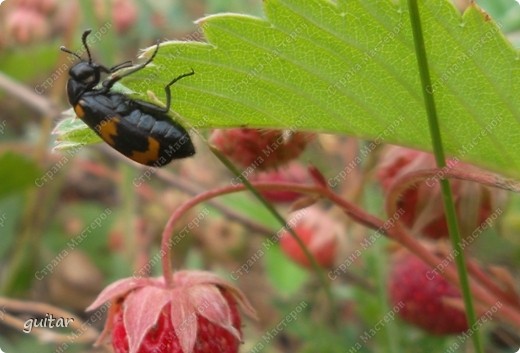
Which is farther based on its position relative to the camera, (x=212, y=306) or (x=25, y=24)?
(x=25, y=24)

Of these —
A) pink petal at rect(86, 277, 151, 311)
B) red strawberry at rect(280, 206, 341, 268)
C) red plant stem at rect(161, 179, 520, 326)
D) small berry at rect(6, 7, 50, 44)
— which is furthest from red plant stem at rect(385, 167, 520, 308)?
small berry at rect(6, 7, 50, 44)

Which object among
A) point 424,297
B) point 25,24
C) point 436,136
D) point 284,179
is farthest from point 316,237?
point 25,24

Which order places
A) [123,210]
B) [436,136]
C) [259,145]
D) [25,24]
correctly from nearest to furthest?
1. [436,136]
2. [259,145]
3. [123,210]
4. [25,24]

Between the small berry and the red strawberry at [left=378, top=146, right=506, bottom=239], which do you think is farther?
the small berry

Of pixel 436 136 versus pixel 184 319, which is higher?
pixel 436 136

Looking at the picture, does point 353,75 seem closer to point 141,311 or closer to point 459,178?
point 459,178

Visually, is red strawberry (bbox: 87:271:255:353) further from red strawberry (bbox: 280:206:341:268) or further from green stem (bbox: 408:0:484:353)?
red strawberry (bbox: 280:206:341:268)

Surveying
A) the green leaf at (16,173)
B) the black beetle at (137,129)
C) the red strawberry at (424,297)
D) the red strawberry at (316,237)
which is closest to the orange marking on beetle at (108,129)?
the black beetle at (137,129)
